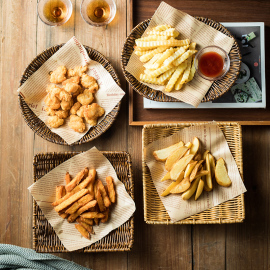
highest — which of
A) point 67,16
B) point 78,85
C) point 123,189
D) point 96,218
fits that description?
point 67,16

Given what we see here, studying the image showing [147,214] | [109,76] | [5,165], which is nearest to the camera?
[147,214]

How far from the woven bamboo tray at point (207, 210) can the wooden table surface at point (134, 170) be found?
0.16 m

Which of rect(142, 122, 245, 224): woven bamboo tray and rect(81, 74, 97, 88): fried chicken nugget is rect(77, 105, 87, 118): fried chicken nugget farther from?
rect(142, 122, 245, 224): woven bamboo tray

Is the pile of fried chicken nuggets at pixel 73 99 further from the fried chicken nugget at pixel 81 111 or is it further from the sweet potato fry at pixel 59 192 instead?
the sweet potato fry at pixel 59 192

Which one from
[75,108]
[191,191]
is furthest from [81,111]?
[191,191]

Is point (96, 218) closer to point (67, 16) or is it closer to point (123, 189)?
point (123, 189)

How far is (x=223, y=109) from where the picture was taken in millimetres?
1750

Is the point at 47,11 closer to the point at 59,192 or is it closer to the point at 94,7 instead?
the point at 94,7

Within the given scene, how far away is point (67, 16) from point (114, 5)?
0.26 metres

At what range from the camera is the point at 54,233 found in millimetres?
1656

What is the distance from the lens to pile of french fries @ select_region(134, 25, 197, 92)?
5.11ft

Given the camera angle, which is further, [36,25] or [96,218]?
[36,25]

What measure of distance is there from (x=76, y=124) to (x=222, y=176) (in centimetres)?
77

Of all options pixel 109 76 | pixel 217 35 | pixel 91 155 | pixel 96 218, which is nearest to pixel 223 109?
pixel 217 35
